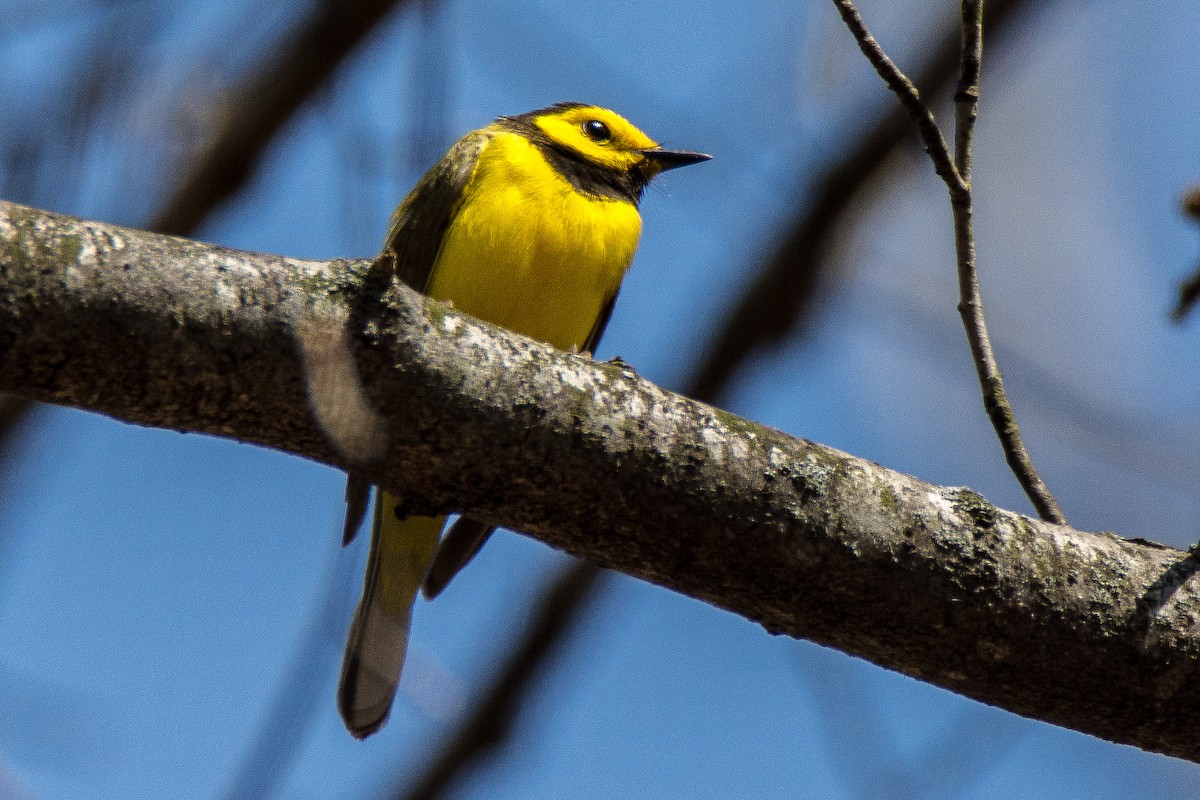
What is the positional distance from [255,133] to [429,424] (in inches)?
74.6

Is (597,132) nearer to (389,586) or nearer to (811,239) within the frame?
(811,239)

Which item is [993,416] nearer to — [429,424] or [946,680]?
[946,680]

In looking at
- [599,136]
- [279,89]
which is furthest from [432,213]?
[599,136]

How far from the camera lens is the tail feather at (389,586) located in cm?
434

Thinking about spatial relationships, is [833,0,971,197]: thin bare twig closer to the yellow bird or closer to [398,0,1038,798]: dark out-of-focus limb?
[398,0,1038,798]: dark out-of-focus limb

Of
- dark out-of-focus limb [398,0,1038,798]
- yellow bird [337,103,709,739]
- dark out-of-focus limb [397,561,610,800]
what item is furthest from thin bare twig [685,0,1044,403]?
dark out-of-focus limb [397,561,610,800]

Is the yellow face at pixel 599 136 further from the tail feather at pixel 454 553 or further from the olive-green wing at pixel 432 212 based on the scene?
the tail feather at pixel 454 553

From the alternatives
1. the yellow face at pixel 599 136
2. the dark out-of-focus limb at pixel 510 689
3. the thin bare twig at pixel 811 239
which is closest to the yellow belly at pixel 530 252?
the thin bare twig at pixel 811 239

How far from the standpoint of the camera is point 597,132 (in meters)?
5.39

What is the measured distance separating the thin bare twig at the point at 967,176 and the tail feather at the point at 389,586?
2.22 meters

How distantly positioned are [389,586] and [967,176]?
2.63m

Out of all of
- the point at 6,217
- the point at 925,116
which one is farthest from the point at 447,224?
the point at 6,217

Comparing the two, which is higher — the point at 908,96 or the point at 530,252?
the point at 908,96

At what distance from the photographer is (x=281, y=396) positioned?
201cm
